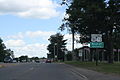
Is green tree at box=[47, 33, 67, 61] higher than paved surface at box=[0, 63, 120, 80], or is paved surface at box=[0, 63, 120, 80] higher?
green tree at box=[47, 33, 67, 61]

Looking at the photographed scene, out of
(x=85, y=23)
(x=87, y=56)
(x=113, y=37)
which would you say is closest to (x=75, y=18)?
(x=85, y=23)

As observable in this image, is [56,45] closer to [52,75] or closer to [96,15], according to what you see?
[96,15]

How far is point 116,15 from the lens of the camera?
5178 cm

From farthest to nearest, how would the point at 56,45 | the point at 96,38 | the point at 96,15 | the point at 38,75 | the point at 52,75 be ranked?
the point at 56,45 → the point at 96,15 → the point at 96,38 → the point at 52,75 → the point at 38,75

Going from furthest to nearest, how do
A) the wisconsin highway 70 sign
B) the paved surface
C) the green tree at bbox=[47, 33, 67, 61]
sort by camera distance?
1. the green tree at bbox=[47, 33, 67, 61]
2. the wisconsin highway 70 sign
3. the paved surface

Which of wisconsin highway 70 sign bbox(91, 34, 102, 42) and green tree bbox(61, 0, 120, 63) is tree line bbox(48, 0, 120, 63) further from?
wisconsin highway 70 sign bbox(91, 34, 102, 42)

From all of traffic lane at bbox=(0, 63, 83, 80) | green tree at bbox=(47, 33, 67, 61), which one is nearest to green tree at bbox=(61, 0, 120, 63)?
traffic lane at bbox=(0, 63, 83, 80)

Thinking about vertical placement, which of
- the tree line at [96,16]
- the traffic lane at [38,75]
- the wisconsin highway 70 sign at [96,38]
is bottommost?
the traffic lane at [38,75]

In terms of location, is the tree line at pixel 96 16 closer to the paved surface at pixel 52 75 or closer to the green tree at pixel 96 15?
the green tree at pixel 96 15

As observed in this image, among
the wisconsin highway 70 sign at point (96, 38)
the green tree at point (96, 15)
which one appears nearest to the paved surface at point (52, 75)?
the wisconsin highway 70 sign at point (96, 38)

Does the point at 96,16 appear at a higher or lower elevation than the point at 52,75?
higher

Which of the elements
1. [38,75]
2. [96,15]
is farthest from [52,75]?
[96,15]

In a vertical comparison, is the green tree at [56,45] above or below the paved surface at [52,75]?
above

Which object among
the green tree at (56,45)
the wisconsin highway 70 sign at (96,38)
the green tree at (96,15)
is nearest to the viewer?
the wisconsin highway 70 sign at (96,38)
